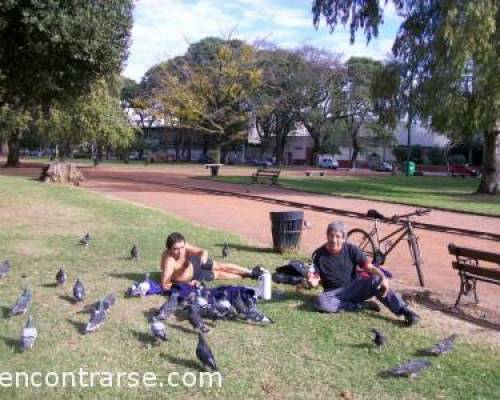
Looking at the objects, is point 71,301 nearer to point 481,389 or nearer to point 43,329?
point 43,329

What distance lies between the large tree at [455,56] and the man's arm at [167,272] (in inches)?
718

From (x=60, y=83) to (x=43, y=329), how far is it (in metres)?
9.01

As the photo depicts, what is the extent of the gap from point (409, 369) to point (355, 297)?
1.91 meters

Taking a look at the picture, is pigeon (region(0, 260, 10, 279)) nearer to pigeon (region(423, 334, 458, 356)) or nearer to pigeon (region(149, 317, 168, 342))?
pigeon (region(149, 317, 168, 342))

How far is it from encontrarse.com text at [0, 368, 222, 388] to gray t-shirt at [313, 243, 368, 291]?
8.31 ft

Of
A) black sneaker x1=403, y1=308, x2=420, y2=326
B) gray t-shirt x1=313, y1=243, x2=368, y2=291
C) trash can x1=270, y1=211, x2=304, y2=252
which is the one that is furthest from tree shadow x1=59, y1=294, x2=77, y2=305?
trash can x1=270, y1=211, x2=304, y2=252

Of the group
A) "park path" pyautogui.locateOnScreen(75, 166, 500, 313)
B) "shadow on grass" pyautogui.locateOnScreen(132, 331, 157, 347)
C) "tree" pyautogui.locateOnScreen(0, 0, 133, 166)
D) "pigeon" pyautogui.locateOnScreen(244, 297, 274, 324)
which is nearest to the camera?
"shadow on grass" pyautogui.locateOnScreen(132, 331, 157, 347)

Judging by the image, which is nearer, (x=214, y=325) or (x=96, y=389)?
(x=96, y=389)

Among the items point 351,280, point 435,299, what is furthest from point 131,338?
point 435,299

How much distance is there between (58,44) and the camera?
40.7ft

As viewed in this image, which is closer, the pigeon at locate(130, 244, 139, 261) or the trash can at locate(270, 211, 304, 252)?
the pigeon at locate(130, 244, 139, 261)

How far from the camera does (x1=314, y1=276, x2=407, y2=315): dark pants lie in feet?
22.7

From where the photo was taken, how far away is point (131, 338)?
238 inches

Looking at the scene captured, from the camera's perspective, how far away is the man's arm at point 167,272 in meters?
7.59
